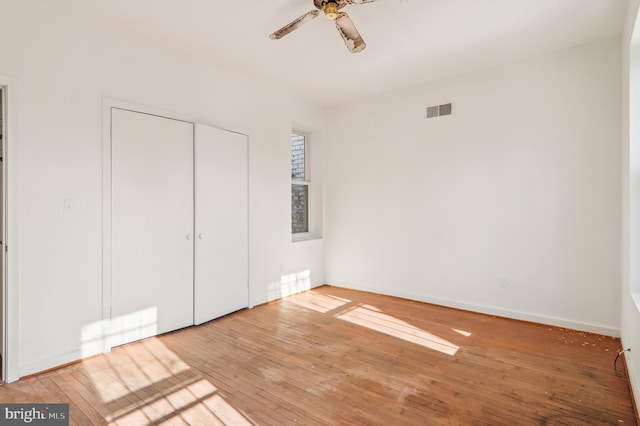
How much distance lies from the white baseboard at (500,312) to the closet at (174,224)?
201 cm

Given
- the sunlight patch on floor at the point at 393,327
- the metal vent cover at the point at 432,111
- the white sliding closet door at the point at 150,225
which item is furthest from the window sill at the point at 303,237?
the metal vent cover at the point at 432,111

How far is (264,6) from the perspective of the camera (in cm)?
272

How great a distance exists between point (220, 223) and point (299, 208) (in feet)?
5.72

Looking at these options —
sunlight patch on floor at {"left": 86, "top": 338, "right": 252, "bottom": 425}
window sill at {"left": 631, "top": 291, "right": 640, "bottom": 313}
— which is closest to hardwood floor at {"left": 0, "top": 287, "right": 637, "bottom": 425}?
sunlight patch on floor at {"left": 86, "top": 338, "right": 252, "bottom": 425}

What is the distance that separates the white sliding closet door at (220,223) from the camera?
3.62 meters

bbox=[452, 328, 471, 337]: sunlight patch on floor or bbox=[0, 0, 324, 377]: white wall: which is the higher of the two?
bbox=[0, 0, 324, 377]: white wall

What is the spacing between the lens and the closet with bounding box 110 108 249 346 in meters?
3.04

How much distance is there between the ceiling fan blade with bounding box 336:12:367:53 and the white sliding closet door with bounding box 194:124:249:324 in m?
1.79

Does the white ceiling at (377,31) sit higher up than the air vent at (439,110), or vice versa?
the white ceiling at (377,31)

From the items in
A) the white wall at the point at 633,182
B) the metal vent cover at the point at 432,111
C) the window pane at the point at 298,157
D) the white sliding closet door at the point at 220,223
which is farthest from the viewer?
the window pane at the point at 298,157

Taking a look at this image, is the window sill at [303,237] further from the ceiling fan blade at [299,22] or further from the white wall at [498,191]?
the ceiling fan blade at [299,22]

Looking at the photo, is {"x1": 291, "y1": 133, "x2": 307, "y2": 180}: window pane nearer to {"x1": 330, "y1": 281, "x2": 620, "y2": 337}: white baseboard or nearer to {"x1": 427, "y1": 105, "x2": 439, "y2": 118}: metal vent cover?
{"x1": 330, "y1": 281, "x2": 620, "y2": 337}: white baseboard

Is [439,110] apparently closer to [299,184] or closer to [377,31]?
[377,31]

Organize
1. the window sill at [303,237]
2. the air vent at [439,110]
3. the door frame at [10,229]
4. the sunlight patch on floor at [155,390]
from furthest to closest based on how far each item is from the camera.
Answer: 1. the window sill at [303,237]
2. the air vent at [439,110]
3. the door frame at [10,229]
4. the sunlight patch on floor at [155,390]
